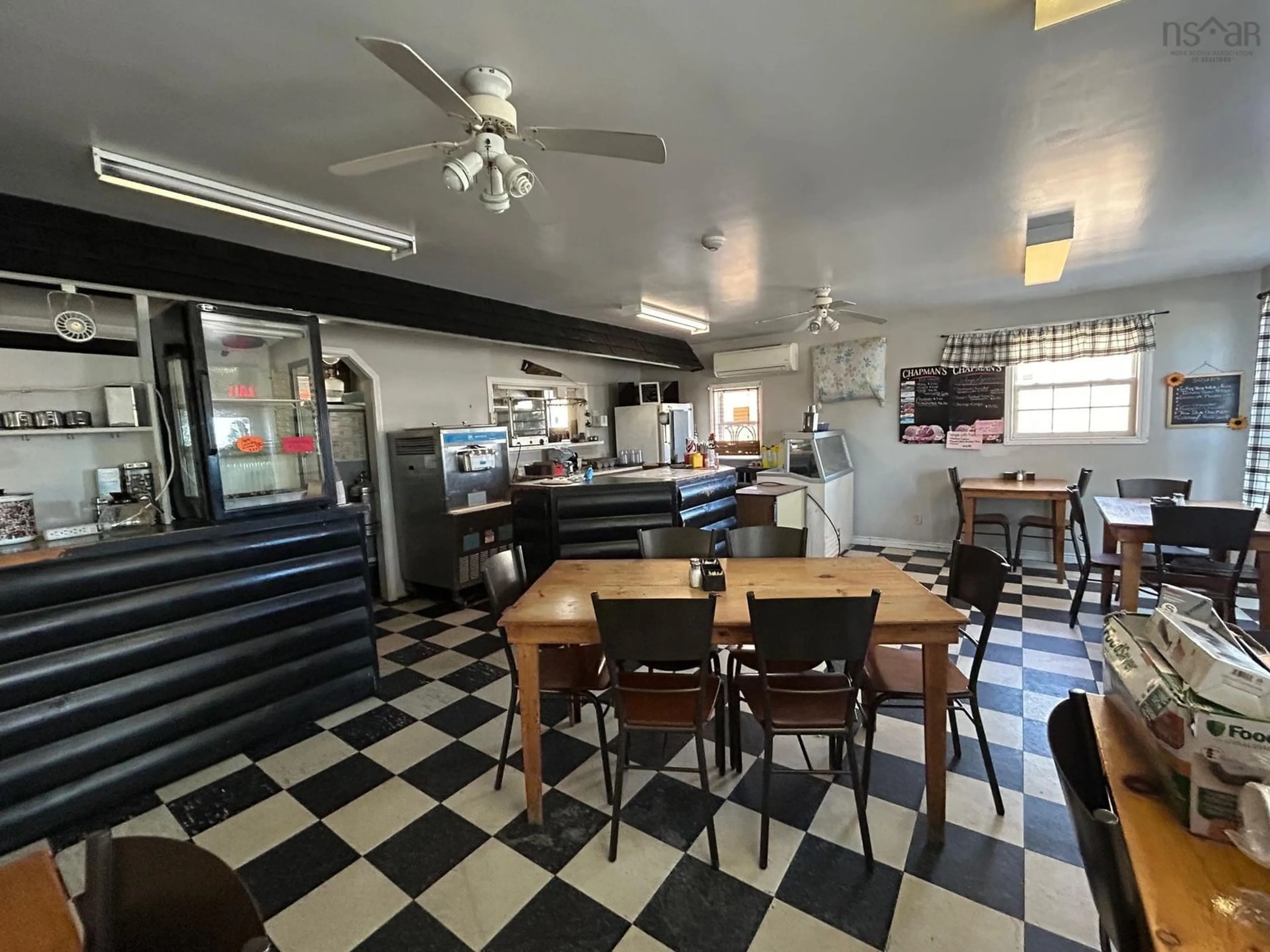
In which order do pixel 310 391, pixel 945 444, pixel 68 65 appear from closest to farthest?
pixel 68 65
pixel 310 391
pixel 945 444

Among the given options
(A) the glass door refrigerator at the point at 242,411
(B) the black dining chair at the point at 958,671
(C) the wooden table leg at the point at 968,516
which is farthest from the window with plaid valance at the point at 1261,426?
(A) the glass door refrigerator at the point at 242,411

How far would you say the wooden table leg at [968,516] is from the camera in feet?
15.6

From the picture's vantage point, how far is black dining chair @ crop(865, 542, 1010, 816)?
1848 millimetres

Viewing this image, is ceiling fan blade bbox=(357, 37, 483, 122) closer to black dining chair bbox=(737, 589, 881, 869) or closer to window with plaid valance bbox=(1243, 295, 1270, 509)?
black dining chair bbox=(737, 589, 881, 869)

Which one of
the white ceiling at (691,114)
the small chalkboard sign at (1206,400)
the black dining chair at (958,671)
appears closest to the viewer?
the white ceiling at (691,114)

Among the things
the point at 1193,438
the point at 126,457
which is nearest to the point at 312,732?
the point at 126,457

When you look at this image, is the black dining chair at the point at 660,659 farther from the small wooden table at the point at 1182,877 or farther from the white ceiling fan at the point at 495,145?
the white ceiling fan at the point at 495,145

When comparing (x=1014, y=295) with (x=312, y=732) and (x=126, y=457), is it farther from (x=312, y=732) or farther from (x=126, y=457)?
(x=126, y=457)

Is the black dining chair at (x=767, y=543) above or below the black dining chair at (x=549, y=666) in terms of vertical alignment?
above

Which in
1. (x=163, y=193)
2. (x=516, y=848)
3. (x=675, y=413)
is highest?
(x=163, y=193)

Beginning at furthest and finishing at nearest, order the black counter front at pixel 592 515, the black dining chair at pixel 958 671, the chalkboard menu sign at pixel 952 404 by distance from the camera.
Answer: the chalkboard menu sign at pixel 952 404 → the black counter front at pixel 592 515 → the black dining chair at pixel 958 671

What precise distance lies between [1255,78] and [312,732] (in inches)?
175

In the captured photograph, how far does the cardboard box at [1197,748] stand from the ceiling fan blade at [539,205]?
1.97 meters

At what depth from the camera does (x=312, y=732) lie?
2.56 meters
